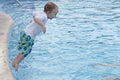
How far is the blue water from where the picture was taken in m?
7.12

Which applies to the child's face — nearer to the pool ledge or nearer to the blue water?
the pool ledge

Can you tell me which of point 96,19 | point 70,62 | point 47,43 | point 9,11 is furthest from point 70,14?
point 70,62

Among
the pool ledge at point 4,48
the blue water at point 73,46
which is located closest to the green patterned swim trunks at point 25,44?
the pool ledge at point 4,48

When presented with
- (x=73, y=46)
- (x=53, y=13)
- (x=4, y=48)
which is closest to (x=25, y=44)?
(x=53, y=13)

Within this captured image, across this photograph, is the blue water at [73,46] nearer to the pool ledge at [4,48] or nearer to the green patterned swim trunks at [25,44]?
the pool ledge at [4,48]

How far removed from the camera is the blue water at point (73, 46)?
712cm

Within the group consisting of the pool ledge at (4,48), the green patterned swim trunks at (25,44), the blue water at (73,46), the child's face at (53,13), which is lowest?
the blue water at (73,46)

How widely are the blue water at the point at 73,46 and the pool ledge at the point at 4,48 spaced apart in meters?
0.35

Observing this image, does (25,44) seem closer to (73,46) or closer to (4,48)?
(4,48)

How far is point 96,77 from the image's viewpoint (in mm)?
6895

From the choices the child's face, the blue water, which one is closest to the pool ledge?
the blue water

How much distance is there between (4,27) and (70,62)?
2.74m

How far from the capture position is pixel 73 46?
359 inches

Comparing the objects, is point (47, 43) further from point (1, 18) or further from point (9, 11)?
A: point (9, 11)
